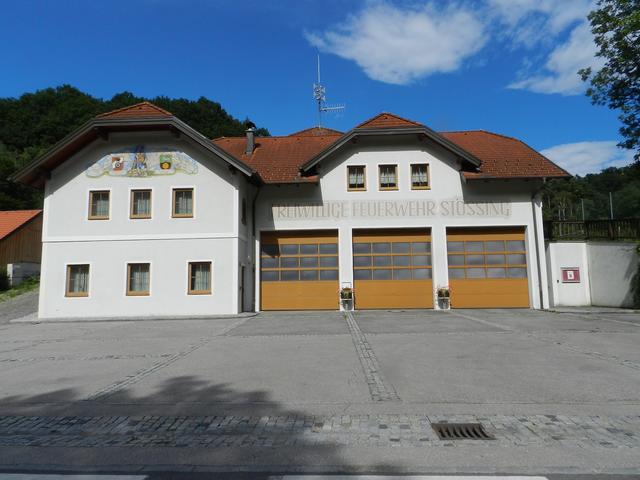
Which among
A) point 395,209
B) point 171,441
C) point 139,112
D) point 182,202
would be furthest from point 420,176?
point 171,441

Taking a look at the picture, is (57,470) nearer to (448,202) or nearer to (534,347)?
(534,347)

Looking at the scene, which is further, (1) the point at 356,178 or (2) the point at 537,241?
(1) the point at 356,178

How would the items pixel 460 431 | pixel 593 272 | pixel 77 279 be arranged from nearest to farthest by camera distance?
pixel 460 431
pixel 77 279
pixel 593 272

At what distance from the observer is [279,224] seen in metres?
18.0

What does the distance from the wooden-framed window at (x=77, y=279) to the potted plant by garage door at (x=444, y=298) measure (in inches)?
529

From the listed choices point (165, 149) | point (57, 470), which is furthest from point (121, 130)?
point (57, 470)

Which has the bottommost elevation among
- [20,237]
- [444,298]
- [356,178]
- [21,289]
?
[444,298]

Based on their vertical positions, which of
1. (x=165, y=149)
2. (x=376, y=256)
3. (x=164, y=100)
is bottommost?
(x=376, y=256)

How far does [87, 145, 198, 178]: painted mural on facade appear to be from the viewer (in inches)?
670

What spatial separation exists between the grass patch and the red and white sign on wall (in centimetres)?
2619

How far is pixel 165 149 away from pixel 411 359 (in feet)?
44.1

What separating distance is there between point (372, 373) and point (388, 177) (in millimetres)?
12563

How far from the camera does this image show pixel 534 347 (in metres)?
8.52

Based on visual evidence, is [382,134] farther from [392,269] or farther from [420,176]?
[392,269]
